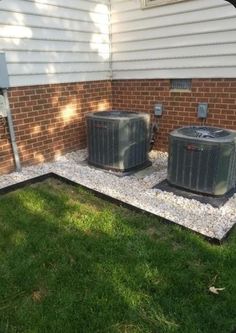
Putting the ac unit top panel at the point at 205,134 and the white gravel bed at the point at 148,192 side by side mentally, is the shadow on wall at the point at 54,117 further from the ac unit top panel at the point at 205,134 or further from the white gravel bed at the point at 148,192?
the ac unit top panel at the point at 205,134

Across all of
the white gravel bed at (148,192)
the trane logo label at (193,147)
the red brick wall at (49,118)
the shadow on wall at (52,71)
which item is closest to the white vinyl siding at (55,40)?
the shadow on wall at (52,71)

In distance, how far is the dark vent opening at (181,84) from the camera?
5629mm

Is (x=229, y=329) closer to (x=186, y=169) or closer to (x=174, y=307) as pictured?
(x=174, y=307)

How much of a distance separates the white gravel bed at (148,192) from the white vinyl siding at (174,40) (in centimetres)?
168

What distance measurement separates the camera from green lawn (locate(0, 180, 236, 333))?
2.42 metres

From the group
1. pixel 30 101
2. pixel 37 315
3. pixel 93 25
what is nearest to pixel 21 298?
pixel 37 315

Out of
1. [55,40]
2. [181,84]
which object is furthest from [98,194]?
[55,40]

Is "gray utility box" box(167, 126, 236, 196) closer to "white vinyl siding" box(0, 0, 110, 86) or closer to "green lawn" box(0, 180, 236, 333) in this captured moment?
"green lawn" box(0, 180, 236, 333)

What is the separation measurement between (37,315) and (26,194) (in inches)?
86.7

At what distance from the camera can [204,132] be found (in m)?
4.54

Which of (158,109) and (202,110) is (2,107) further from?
(202,110)

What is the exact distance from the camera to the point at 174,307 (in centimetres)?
253

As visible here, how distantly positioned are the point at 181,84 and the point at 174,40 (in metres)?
0.75

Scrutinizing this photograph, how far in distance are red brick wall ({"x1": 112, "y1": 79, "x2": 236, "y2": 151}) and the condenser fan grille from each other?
0.80 m
